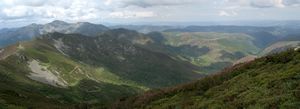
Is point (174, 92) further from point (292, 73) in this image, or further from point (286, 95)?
point (286, 95)

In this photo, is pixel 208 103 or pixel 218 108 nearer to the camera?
pixel 218 108

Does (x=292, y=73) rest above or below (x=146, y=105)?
above

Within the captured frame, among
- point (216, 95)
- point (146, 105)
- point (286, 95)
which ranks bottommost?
point (146, 105)

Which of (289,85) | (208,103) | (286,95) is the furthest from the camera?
(208,103)

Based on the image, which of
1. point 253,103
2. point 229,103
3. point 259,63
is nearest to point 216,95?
point 229,103

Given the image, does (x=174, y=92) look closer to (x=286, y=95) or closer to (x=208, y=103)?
(x=208, y=103)

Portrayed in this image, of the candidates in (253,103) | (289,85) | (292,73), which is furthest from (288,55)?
(253,103)

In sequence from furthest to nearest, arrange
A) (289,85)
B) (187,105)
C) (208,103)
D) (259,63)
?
(259,63) < (187,105) < (208,103) < (289,85)
